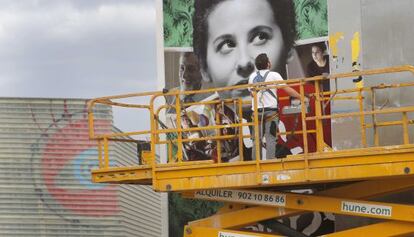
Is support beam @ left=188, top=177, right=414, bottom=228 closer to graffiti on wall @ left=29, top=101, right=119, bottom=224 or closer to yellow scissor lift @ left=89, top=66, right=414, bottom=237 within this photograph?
yellow scissor lift @ left=89, top=66, right=414, bottom=237

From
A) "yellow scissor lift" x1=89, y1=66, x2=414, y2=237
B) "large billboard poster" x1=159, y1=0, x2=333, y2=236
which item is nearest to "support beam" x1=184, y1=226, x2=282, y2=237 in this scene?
"yellow scissor lift" x1=89, y1=66, x2=414, y2=237

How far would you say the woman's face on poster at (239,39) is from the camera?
526 inches

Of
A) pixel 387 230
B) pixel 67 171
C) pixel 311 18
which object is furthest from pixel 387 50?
pixel 67 171

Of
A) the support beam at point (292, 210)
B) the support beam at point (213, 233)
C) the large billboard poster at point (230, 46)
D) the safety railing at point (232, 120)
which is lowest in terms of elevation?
the support beam at point (213, 233)

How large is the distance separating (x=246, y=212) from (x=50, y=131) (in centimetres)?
684

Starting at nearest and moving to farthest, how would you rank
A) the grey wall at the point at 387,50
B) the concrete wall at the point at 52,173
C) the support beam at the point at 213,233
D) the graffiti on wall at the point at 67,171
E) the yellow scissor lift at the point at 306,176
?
1. the yellow scissor lift at the point at 306,176
2. the support beam at the point at 213,233
3. the grey wall at the point at 387,50
4. the concrete wall at the point at 52,173
5. the graffiti on wall at the point at 67,171

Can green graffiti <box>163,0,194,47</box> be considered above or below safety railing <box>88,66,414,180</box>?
above

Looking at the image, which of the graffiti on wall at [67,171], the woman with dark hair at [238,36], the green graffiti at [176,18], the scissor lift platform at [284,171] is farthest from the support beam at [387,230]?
the graffiti on wall at [67,171]

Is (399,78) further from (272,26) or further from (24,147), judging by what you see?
(24,147)

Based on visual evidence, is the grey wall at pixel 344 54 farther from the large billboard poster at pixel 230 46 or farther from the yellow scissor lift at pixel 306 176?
the large billboard poster at pixel 230 46

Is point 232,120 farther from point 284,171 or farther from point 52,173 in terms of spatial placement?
point 52,173

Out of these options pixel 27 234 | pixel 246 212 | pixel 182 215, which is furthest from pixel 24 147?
pixel 246 212

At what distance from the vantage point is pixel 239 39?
13469 mm

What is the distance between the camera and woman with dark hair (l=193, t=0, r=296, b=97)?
43.6 feet
